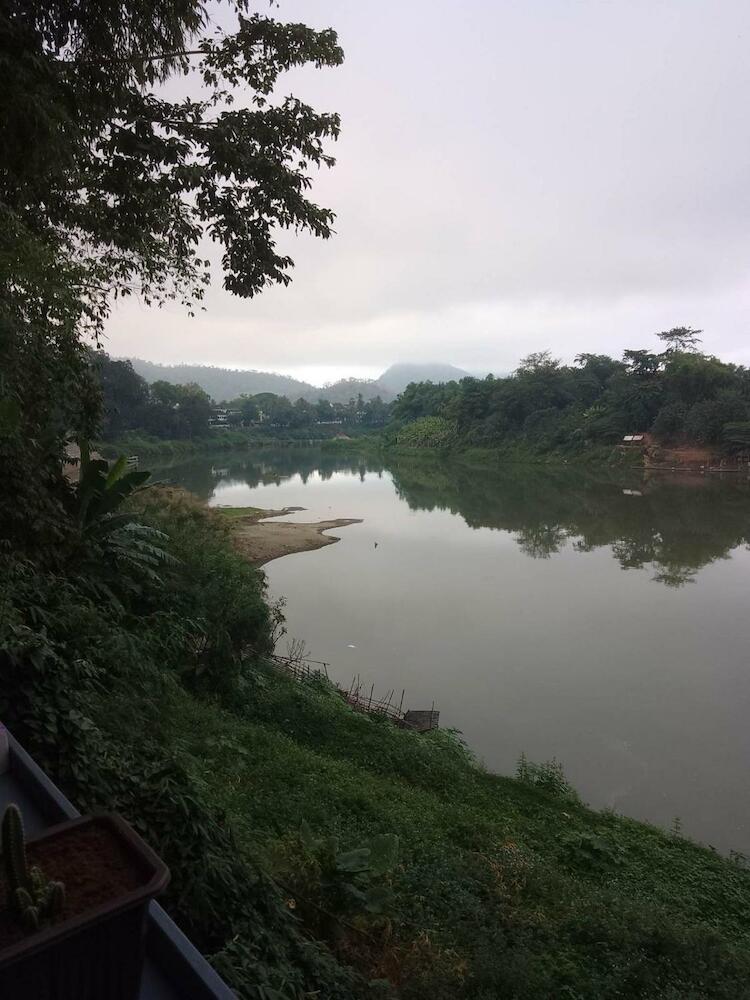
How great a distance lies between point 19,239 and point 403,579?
15.3 meters

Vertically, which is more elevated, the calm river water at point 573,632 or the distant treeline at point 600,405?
the distant treeline at point 600,405

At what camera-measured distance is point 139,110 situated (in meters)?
5.74

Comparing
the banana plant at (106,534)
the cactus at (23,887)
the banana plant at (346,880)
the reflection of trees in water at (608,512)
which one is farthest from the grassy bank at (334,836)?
the reflection of trees in water at (608,512)

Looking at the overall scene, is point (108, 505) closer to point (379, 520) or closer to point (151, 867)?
point (151, 867)

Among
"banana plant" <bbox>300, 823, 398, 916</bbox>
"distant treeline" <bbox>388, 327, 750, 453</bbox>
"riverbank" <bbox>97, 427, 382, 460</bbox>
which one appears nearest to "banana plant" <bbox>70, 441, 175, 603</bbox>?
→ "banana plant" <bbox>300, 823, 398, 916</bbox>

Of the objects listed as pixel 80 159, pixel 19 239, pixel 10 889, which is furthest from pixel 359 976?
pixel 80 159

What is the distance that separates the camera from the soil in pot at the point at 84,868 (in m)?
1.20

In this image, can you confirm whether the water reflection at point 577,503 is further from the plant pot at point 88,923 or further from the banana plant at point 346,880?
the plant pot at point 88,923

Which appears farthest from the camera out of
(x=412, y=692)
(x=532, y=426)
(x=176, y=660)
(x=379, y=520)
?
(x=532, y=426)

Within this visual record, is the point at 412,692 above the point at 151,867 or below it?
below

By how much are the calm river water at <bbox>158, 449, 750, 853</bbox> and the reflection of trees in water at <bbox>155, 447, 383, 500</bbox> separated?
48.3 feet

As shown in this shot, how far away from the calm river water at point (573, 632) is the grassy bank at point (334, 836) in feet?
4.54

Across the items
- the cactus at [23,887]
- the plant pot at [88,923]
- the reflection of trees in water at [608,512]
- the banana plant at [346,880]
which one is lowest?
the reflection of trees in water at [608,512]

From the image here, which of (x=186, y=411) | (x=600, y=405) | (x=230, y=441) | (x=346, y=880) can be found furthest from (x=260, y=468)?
(x=346, y=880)
